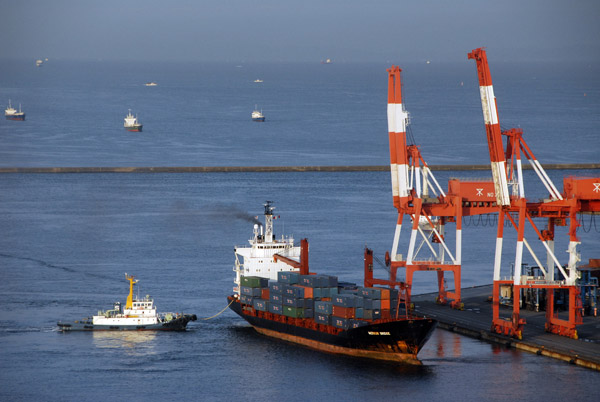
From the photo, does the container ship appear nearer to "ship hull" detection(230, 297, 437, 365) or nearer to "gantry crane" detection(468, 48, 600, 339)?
"ship hull" detection(230, 297, 437, 365)

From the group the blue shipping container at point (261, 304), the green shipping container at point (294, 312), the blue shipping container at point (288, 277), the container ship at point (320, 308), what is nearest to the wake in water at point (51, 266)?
the container ship at point (320, 308)

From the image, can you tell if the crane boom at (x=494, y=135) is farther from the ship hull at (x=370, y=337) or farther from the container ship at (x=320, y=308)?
the ship hull at (x=370, y=337)

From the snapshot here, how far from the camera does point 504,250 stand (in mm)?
86750

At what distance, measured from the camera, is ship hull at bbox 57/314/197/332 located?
2367 inches

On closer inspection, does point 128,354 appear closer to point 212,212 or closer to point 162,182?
point 212,212

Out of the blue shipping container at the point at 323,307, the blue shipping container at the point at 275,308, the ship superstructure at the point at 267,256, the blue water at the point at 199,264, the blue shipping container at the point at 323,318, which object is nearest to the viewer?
the blue water at the point at 199,264

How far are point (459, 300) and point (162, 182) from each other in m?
69.9

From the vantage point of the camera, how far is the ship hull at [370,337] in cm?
5231

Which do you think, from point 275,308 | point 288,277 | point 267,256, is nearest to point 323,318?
point 288,277

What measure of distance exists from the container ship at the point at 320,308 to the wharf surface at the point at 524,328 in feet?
10.9

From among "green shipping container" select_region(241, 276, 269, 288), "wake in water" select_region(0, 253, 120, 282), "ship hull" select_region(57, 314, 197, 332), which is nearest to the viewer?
"ship hull" select_region(57, 314, 197, 332)

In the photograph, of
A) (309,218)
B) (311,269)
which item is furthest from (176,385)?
(309,218)

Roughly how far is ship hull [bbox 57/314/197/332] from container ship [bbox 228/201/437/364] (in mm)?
3301

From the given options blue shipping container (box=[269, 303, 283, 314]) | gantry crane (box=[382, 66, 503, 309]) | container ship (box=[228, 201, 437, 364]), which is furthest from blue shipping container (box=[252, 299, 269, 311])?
gantry crane (box=[382, 66, 503, 309])
